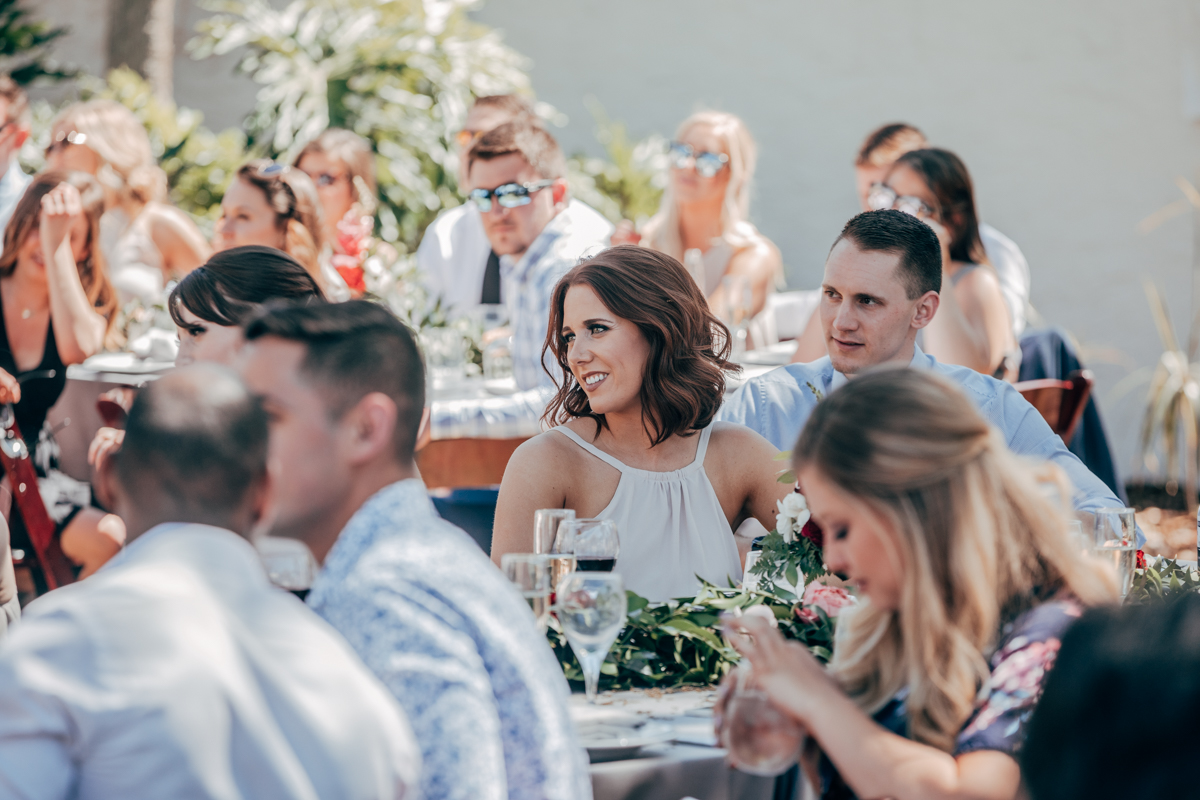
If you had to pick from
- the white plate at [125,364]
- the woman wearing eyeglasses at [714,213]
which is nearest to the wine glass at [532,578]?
the white plate at [125,364]

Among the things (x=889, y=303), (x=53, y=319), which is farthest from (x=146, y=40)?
(x=889, y=303)

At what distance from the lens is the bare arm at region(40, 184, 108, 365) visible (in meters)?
4.39

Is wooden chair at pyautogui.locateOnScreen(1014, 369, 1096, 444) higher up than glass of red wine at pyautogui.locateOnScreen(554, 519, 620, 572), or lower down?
lower down

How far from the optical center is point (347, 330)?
1.57 meters

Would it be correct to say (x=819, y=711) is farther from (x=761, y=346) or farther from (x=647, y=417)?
(x=761, y=346)

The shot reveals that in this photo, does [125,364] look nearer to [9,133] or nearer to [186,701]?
[9,133]

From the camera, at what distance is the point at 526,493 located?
2836mm

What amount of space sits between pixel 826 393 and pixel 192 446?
2047 millimetres

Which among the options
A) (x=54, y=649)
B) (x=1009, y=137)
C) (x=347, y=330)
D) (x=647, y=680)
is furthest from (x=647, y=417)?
(x=1009, y=137)

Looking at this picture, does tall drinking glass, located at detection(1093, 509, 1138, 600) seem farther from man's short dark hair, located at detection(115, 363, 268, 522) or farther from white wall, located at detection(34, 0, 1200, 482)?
white wall, located at detection(34, 0, 1200, 482)

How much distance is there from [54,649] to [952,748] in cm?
106

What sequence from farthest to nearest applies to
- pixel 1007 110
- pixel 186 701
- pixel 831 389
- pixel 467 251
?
1. pixel 1007 110
2. pixel 467 251
3. pixel 831 389
4. pixel 186 701

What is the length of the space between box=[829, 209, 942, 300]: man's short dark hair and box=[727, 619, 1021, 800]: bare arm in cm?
188

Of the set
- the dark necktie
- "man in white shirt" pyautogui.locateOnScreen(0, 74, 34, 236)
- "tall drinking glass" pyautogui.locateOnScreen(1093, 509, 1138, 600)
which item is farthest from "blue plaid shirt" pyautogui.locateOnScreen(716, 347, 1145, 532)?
"man in white shirt" pyautogui.locateOnScreen(0, 74, 34, 236)
